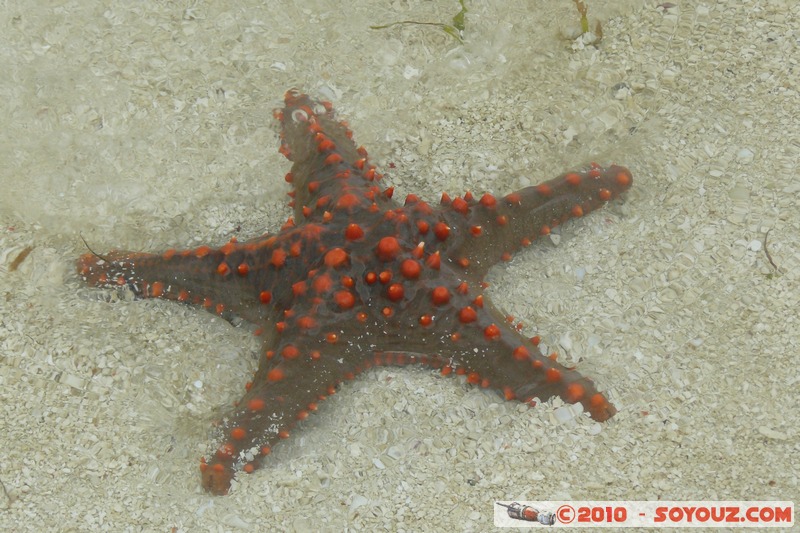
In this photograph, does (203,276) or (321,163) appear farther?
(321,163)

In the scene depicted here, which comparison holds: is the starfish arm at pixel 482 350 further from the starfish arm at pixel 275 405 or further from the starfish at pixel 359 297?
the starfish arm at pixel 275 405

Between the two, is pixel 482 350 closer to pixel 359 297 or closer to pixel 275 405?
pixel 359 297

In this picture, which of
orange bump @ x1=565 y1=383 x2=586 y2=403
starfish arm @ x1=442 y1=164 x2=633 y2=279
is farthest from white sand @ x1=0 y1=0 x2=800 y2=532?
starfish arm @ x1=442 y1=164 x2=633 y2=279

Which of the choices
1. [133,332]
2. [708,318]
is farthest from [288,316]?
[708,318]

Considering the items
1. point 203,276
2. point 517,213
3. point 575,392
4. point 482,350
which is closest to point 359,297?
point 482,350

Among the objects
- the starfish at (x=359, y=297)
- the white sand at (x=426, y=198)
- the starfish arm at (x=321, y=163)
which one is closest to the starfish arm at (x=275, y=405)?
the starfish at (x=359, y=297)

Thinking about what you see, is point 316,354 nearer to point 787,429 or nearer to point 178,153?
point 178,153
